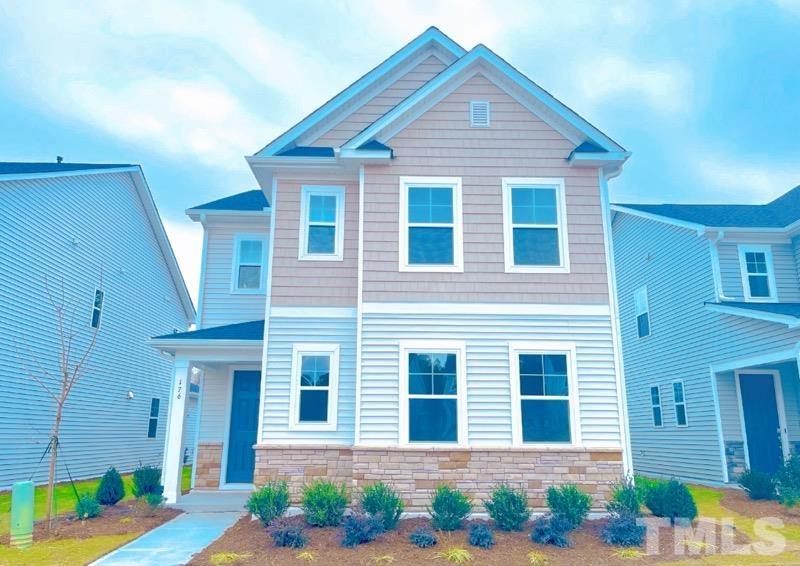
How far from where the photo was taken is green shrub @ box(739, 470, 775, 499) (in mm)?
11242

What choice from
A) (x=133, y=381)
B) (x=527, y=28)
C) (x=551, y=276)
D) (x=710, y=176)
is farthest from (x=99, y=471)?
(x=710, y=176)

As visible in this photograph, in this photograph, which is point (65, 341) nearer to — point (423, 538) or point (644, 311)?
point (423, 538)

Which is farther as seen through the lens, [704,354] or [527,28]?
[527,28]

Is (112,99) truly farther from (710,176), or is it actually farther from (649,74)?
(710,176)

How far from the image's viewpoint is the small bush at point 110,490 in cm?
1036

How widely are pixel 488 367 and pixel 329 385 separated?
8.99 feet

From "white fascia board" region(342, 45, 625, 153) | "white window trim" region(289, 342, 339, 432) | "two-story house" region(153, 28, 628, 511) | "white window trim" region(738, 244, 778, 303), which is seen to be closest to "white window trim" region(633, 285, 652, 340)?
"white window trim" region(738, 244, 778, 303)

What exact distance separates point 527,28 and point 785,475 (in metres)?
15.2

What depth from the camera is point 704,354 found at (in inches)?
578

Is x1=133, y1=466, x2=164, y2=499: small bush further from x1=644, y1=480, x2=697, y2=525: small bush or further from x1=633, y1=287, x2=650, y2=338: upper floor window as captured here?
x1=633, y1=287, x2=650, y2=338: upper floor window

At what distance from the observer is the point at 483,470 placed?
8930mm

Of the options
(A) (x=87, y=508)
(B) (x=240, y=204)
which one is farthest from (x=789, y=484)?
(B) (x=240, y=204)

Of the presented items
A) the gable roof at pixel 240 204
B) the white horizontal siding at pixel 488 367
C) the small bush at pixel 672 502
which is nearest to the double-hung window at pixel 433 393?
the white horizontal siding at pixel 488 367

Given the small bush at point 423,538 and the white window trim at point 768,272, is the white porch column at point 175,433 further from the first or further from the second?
the white window trim at point 768,272
